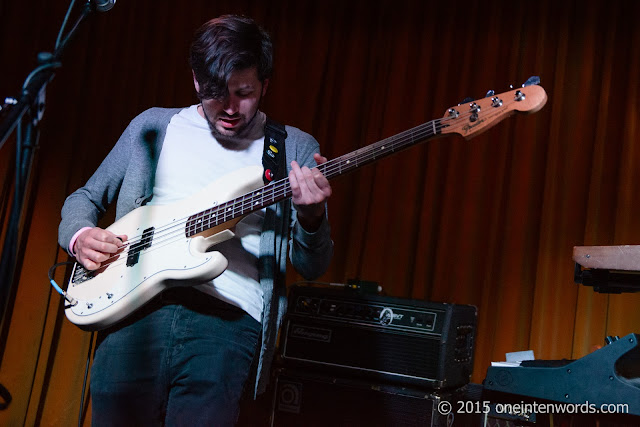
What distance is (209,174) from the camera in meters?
1.72

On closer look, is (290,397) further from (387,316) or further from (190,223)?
(190,223)

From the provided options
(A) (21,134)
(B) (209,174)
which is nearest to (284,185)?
(B) (209,174)

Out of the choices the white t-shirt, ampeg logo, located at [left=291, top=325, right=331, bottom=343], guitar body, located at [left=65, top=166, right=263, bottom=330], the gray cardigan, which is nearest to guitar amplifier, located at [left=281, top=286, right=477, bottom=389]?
ampeg logo, located at [left=291, top=325, right=331, bottom=343]

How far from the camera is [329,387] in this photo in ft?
7.11

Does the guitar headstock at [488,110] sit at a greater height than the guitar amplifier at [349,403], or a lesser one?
greater

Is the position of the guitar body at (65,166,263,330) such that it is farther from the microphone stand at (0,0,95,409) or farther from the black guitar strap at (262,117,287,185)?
the microphone stand at (0,0,95,409)

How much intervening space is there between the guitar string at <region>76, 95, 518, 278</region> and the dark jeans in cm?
20

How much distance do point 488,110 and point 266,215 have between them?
26.5 inches

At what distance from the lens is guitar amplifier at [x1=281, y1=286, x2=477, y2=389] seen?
208 centimetres

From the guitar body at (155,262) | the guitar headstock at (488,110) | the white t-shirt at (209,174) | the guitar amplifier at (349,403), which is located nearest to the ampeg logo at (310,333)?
the guitar amplifier at (349,403)

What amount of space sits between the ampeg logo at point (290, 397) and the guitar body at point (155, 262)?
853 mm

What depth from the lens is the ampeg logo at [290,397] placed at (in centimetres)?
220

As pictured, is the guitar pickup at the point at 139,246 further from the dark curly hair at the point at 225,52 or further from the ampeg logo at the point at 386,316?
A: the ampeg logo at the point at 386,316

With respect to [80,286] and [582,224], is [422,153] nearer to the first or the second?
[582,224]
